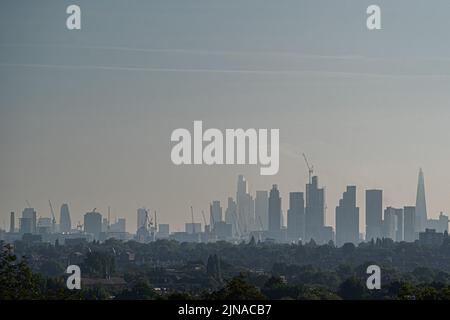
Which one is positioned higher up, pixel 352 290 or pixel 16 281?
pixel 16 281

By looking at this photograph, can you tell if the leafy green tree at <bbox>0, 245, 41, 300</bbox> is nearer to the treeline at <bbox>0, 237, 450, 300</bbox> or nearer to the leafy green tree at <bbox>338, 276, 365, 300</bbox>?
the treeline at <bbox>0, 237, 450, 300</bbox>

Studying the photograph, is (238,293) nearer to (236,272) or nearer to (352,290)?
(352,290)

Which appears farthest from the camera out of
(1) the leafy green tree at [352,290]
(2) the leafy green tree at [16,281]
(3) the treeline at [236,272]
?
(1) the leafy green tree at [352,290]

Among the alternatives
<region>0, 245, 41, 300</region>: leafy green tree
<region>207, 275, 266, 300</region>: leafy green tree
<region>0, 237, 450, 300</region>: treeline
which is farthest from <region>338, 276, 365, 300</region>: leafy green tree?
<region>0, 245, 41, 300</region>: leafy green tree

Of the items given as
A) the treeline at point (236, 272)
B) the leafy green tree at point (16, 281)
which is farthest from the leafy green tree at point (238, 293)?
the leafy green tree at point (16, 281)

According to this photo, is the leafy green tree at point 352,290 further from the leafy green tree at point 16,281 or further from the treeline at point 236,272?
the leafy green tree at point 16,281

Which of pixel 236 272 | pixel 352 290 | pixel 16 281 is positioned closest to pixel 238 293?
pixel 16 281

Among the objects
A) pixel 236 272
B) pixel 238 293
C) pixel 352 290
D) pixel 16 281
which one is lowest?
pixel 236 272

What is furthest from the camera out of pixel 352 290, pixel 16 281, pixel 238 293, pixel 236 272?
pixel 236 272

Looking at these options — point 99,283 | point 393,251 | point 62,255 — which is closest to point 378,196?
point 393,251
